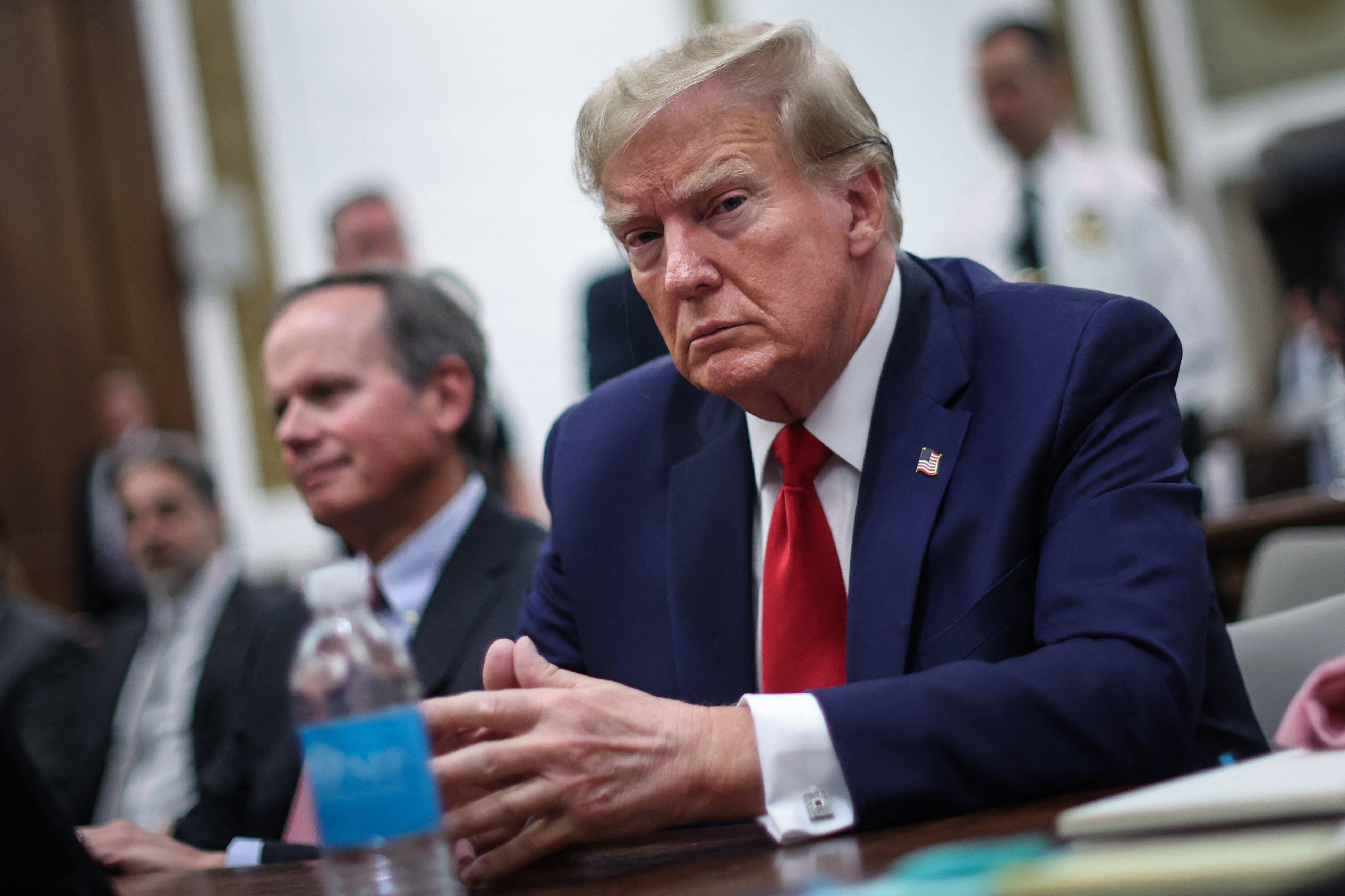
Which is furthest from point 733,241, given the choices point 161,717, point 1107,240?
point 1107,240

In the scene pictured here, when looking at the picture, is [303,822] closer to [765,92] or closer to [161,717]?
[765,92]

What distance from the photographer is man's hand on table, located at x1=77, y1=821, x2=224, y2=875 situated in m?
1.64

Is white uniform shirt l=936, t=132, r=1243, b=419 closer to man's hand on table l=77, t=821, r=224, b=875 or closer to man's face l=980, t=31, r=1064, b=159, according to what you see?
man's face l=980, t=31, r=1064, b=159

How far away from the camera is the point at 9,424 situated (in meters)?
5.79

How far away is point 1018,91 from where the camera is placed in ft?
12.5

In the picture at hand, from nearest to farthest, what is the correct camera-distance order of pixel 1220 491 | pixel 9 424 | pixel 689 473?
1. pixel 689 473
2. pixel 1220 491
3. pixel 9 424

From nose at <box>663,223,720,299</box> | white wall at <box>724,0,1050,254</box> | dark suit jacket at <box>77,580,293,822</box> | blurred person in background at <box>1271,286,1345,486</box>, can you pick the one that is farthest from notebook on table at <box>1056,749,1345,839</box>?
white wall at <box>724,0,1050,254</box>

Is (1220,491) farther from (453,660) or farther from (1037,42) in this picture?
(453,660)

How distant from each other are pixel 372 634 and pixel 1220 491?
11.9 ft

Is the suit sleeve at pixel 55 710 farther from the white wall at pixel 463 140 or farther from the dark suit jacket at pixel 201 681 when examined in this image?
the white wall at pixel 463 140

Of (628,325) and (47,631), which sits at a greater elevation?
(628,325)

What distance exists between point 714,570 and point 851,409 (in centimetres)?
23

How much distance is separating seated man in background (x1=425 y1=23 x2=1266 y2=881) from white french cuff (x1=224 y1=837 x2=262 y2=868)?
368mm

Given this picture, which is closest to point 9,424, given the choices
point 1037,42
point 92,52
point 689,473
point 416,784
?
point 92,52
